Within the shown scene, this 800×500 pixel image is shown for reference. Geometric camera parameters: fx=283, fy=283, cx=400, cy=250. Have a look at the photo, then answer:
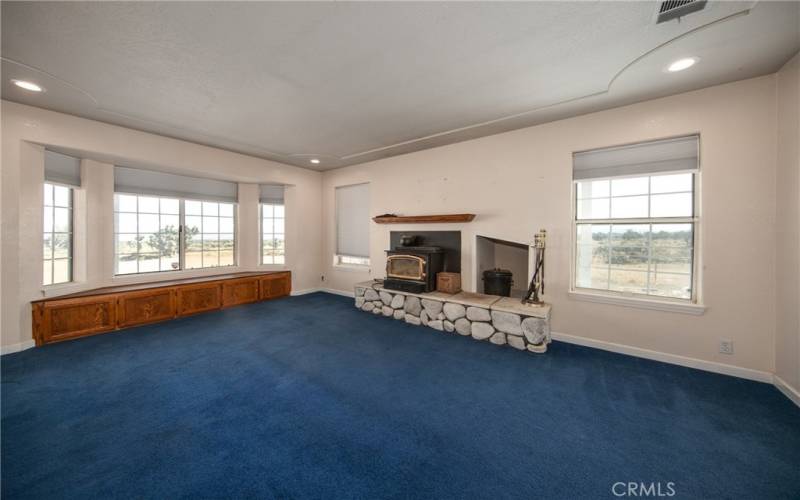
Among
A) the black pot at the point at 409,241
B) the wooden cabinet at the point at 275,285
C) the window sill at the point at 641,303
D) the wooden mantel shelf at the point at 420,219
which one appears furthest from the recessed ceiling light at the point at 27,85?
the window sill at the point at 641,303

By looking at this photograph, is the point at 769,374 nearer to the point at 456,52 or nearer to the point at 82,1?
the point at 456,52

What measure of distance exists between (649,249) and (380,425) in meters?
3.30

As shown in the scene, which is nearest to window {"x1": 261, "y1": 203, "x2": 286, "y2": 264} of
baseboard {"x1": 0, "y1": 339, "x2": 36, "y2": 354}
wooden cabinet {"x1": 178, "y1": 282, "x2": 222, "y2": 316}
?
wooden cabinet {"x1": 178, "y1": 282, "x2": 222, "y2": 316}

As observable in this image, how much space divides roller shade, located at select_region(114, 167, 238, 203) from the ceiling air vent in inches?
243

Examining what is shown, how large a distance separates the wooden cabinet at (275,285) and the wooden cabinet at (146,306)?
4.65 feet

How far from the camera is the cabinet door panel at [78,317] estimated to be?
132 inches

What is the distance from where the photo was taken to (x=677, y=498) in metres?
1.43

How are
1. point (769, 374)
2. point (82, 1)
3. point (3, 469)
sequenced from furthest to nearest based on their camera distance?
point (769, 374)
point (82, 1)
point (3, 469)

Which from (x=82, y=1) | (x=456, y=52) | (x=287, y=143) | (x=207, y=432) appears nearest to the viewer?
(x=82, y=1)

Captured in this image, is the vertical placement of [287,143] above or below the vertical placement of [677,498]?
above

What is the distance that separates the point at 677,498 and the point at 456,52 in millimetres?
3074

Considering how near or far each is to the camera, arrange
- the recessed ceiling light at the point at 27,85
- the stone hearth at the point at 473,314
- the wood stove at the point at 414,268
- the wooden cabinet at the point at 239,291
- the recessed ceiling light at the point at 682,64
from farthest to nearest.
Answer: the wooden cabinet at the point at 239,291 < the wood stove at the point at 414,268 < the stone hearth at the point at 473,314 < the recessed ceiling light at the point at 27,85 < the recessed ceiling light at the point at 682,64

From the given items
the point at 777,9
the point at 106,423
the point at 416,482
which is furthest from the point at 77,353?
the point at 777,9

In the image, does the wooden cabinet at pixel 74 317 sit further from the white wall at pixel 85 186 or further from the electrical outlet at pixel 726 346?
the electrical outlet at pixel 726 346
